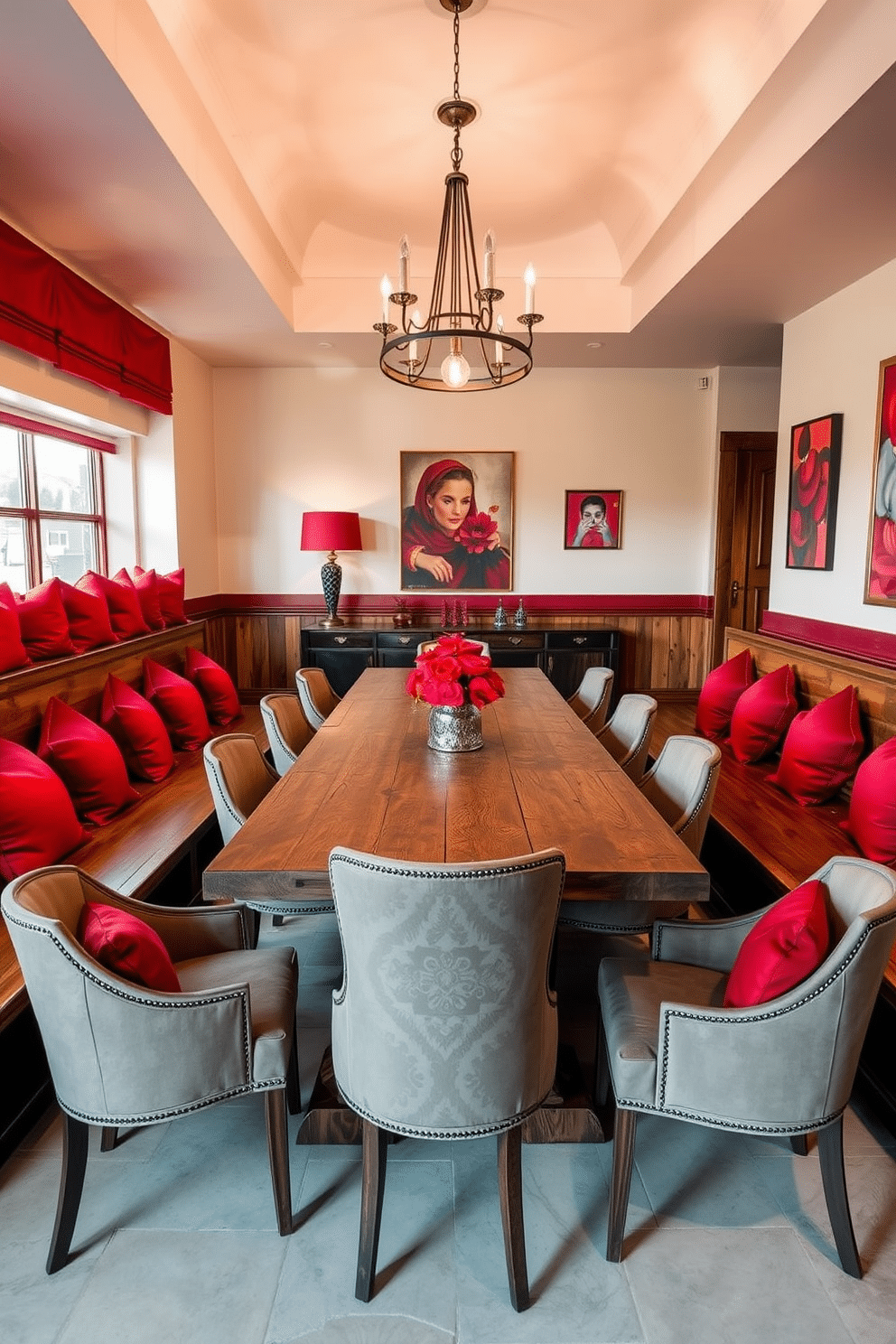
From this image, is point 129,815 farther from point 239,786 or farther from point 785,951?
point 785,951

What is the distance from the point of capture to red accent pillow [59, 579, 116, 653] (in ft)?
11.5

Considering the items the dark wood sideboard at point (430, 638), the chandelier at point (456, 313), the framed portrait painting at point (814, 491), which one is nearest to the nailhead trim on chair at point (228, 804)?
the chandelier at point (456, 313)

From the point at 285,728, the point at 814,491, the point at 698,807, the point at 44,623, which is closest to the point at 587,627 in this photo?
the point at 814,491

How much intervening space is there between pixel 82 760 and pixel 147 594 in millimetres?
1716

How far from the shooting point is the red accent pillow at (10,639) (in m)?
2.85

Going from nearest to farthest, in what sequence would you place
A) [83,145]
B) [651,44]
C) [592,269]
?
1. [83,145]
2. [651,44]
3. [592,269]

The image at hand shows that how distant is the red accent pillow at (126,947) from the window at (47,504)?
9.00 ft

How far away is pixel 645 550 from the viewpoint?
6.32 meters

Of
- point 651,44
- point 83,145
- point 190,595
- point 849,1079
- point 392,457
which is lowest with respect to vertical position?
point 849,1079

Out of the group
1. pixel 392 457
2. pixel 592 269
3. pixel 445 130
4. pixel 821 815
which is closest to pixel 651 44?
pixel 445 130

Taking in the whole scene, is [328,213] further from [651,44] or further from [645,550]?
[645,550]

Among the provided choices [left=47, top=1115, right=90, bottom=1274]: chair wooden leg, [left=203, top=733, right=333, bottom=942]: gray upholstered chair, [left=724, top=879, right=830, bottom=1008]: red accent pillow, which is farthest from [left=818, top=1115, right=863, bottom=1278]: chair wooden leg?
[left=47, top=1115, right=90, bottom=1274]: chair wooden leg

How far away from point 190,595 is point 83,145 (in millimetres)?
3276

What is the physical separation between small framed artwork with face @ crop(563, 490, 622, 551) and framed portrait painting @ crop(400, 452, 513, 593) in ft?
1.52
